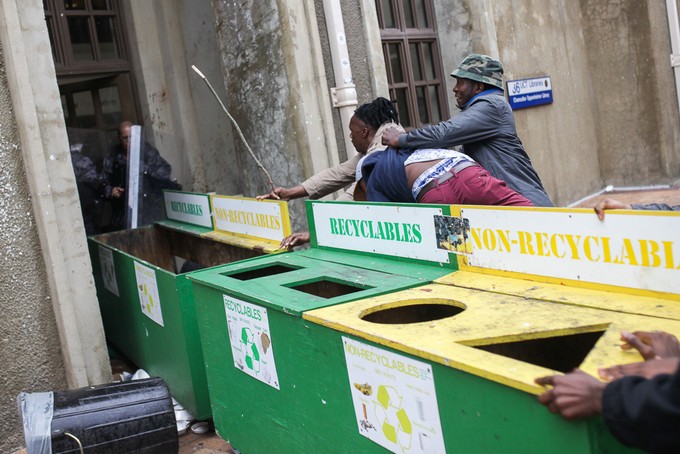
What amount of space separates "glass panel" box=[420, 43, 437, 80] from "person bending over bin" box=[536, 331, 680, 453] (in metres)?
6.20

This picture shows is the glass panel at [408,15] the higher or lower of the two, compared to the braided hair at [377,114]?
higher

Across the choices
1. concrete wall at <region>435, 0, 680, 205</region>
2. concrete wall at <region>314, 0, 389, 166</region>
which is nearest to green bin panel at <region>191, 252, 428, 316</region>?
concrete wall at <region>314, 0, 389, 166</region>

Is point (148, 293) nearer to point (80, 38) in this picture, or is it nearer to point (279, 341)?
point (279, 341)

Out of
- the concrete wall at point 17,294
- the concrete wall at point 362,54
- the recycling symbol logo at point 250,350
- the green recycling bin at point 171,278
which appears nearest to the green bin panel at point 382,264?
the green recycling bin at point 171,278

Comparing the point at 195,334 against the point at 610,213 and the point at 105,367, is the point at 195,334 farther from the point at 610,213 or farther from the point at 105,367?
the point at 610,213

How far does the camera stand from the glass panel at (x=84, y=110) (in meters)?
7.12

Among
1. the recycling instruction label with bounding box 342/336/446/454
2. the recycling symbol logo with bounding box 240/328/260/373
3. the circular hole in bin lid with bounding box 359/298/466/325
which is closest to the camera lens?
the recycling instruction label with bounding box 342/336/446/454

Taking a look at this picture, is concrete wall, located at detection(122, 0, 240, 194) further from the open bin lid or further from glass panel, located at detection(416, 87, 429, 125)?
glass panel, located at detection(416, 87, 429, 125)

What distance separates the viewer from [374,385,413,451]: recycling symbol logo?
2150 mm

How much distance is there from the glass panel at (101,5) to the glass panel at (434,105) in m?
3.46

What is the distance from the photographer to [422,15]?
7.59 metres

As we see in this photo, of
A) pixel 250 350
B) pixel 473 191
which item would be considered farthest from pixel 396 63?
pixel 250 350

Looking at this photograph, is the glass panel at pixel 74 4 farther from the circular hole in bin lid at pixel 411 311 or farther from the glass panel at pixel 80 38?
the circular hole in bin lid at pixel 411 311

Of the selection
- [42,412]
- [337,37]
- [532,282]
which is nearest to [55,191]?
[42,412]
